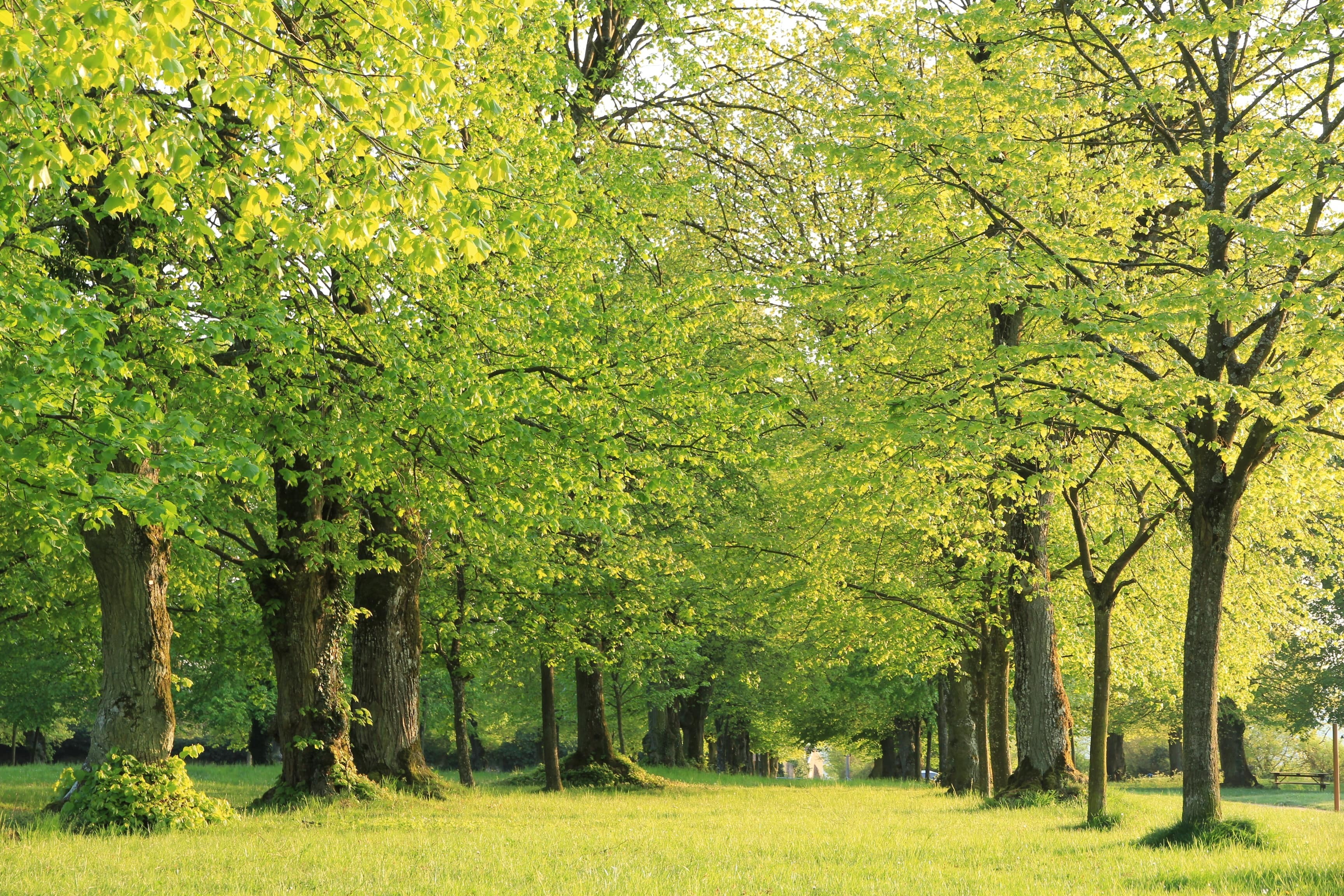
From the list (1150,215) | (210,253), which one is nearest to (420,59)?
(210,253)

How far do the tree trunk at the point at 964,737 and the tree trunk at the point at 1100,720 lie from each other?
10.9 metres

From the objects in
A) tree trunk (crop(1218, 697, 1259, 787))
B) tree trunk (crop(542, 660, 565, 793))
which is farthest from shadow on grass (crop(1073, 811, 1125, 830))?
tree trunk (crop(1218, 697, 1259, 787))

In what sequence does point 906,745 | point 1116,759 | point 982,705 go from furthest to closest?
point 1116,759, point 906,745, point 982,705

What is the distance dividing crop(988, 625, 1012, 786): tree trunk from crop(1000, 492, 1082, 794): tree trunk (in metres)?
1.53

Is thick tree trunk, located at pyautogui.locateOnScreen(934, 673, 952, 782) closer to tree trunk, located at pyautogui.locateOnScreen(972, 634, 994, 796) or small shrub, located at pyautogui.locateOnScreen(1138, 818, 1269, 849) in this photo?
tree trunk, located at pyautogui.locateOnScreen(972, 634, 994, 796)

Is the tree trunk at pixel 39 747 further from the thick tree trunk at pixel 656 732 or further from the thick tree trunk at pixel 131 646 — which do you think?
the thick tree trunk at pixel 131 646

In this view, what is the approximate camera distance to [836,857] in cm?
1043

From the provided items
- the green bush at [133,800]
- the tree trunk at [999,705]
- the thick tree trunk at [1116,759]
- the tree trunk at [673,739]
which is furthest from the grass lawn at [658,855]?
the thick tree trunk at [1116,759]

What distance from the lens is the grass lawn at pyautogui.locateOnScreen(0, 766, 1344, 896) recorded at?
8.30 meters

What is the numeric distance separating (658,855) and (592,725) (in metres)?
16.9

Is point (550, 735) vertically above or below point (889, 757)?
above

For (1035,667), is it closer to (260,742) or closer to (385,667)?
(385,667)

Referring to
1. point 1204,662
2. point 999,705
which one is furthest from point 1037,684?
point 1204,662

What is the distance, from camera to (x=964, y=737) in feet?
87.4
